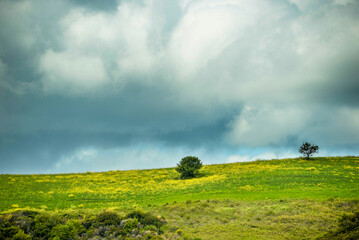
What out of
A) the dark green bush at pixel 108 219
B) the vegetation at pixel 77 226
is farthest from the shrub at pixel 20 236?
the dark green bush at pixel 108 219

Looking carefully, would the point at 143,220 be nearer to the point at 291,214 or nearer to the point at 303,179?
the point at 291,214

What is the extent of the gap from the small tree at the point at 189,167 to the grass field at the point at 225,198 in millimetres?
3557

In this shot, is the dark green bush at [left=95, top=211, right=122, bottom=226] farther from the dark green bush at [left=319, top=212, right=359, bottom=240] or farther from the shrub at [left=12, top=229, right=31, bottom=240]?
the dark green bush at [left=319, top=212, right=359, bottom=240]

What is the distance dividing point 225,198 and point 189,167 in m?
26.1

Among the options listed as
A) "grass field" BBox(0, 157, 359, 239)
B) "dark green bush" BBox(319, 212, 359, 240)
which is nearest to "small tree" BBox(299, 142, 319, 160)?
"grass field" BBox(0, 157, 359, 239)

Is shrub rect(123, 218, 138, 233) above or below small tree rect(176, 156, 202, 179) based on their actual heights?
below

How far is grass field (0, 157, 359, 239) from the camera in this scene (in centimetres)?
2641

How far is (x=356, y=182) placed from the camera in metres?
45.7

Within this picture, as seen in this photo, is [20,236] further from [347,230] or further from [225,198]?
[347,230]

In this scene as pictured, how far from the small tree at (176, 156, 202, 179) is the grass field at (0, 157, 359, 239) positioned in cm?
356

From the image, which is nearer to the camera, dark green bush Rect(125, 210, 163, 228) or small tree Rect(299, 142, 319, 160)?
dark green bush Rect(125, 210, 163, 228)

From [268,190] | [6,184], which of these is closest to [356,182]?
[268,190]

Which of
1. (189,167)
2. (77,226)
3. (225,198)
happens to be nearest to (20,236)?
(77,226)

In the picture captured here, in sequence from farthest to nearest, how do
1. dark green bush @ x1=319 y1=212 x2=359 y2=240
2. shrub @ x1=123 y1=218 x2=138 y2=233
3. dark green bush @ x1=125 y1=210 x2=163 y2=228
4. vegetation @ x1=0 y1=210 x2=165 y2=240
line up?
dark green bush @ x1=125 y1=210 x2=163 y2=228 → shrub @ x1=123 y1=218 x2=138 y2=233 → vegetation @ x1=0 y1=210 x2=165 y2=240 → dark green bush @ x1=319 y1=212 x2=359 y2=240
